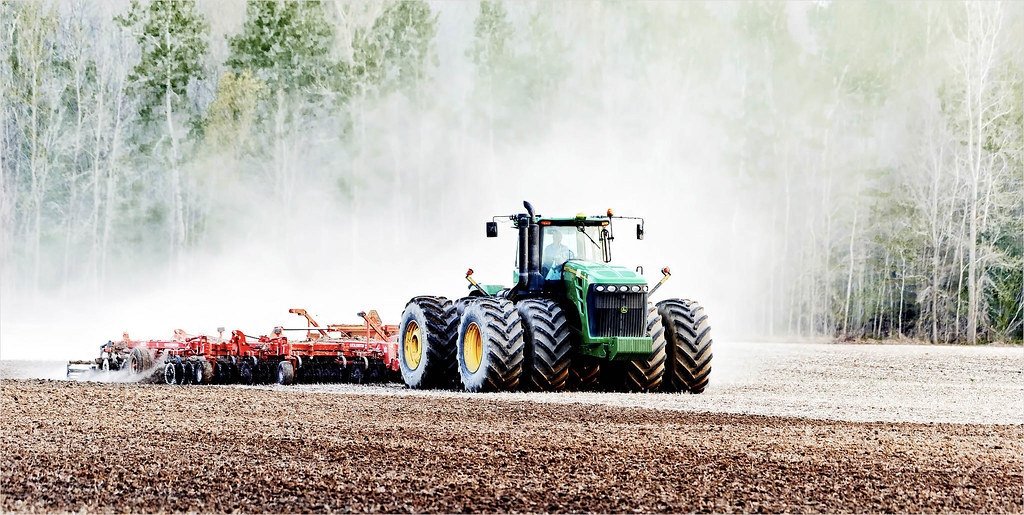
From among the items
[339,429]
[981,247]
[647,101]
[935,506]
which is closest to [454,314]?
[339,429]

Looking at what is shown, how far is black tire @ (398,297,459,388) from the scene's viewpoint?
56.0 ft

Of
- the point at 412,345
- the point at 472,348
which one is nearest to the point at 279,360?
the point at 412,345

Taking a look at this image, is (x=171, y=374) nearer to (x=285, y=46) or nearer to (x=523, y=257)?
(x=523, y=257)

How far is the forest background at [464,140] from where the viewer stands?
155 feet

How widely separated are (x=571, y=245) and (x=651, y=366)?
2.03 metres

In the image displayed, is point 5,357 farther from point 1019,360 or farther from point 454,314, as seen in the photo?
point 1019,360

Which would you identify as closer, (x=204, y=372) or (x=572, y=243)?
(x=572, y=243)

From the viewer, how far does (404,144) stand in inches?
2044

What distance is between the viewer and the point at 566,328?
15523mm

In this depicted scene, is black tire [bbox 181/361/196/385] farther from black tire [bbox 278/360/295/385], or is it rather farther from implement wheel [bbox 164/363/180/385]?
black tire [bbox 278/360/295/385]

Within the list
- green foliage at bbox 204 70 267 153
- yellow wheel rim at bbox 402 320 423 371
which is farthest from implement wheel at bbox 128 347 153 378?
green foliage at bbox 204 70 267 153

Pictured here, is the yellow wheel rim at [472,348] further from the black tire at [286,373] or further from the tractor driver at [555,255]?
the black tire at [286,373]

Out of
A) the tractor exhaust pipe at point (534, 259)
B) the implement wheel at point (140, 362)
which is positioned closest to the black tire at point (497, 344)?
the tractor exhaust pipe at point (534, 259)

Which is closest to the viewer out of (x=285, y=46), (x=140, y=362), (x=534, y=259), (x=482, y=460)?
(x=482, y=460)
